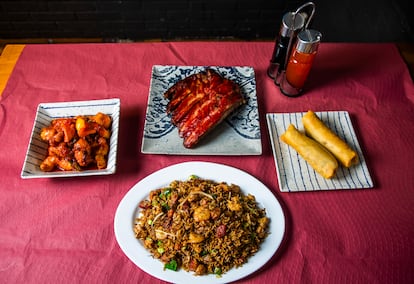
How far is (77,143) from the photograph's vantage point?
1.42 metres

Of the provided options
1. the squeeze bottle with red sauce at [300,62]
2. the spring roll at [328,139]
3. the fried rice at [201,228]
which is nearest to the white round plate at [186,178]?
the fried rice at [201,228]

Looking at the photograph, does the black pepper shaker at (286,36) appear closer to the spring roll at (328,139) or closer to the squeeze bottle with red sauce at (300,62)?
the squeeze bottle with red sauce at (300,62)

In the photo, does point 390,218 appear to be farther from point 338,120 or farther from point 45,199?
point 45,199

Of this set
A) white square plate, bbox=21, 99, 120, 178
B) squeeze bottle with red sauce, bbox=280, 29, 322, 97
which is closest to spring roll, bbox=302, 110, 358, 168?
squeeze bottle with red sauce, bbox=280, 29, 322, 97

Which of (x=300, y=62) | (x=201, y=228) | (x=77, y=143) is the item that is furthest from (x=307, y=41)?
(x=77, y=143)

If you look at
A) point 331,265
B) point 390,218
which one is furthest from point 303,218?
point 390,218

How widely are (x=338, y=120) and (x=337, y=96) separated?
0.18m

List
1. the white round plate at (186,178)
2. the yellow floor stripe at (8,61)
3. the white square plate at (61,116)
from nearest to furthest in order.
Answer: the white round plate at (186,178) < the white square plate at (61,116) < the yellow floor stripe at (8,61)

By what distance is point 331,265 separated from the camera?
49.9 inches

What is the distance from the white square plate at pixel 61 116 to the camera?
4.45 feet

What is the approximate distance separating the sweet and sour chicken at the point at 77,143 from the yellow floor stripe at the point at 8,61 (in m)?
0.46

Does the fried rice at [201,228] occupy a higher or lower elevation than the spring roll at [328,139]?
lower

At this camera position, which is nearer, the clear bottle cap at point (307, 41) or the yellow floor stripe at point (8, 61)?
the clear bottle cap at point (307, 41)

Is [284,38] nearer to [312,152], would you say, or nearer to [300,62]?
[300,62]
